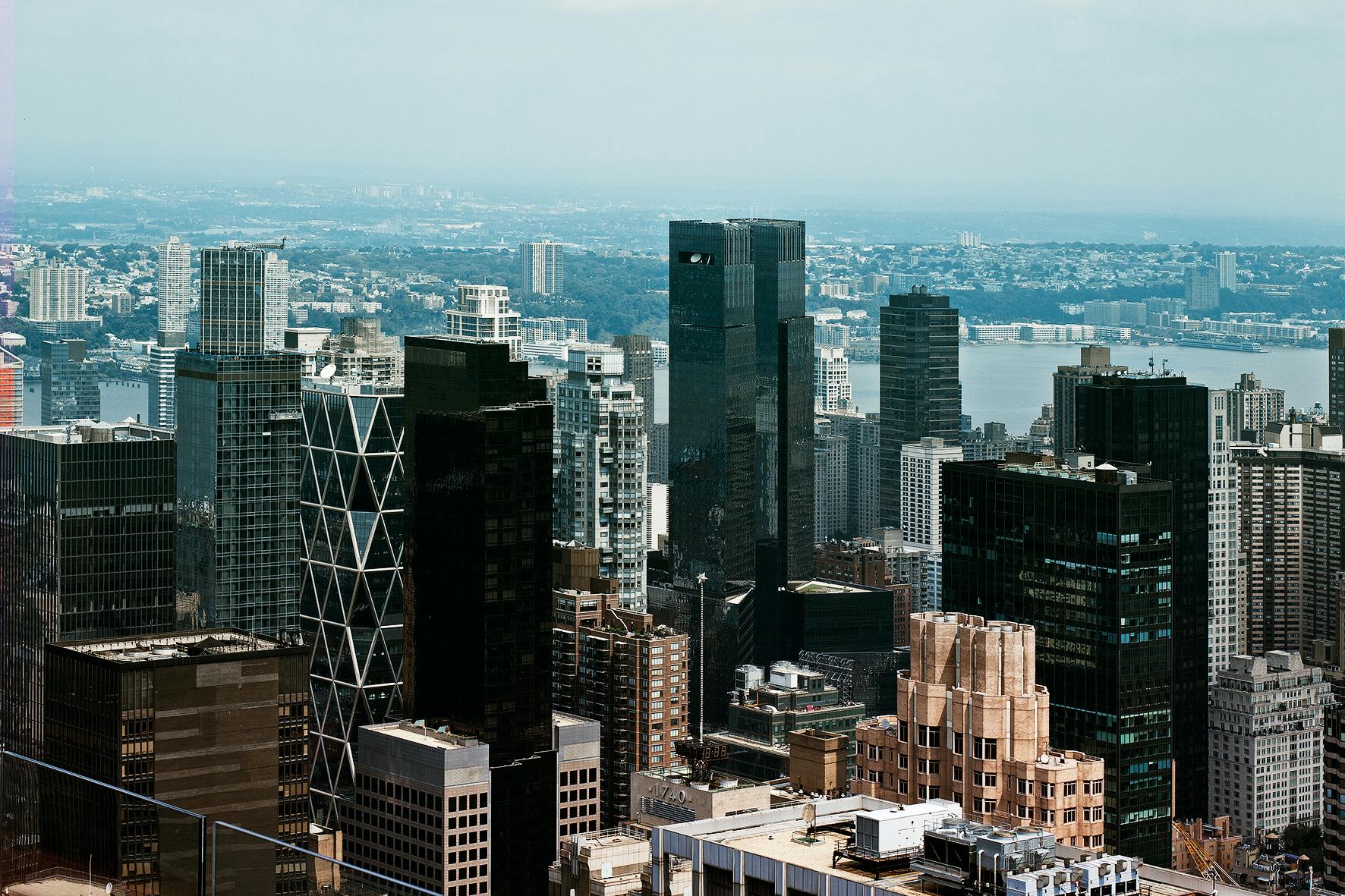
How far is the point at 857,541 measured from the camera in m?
24.0

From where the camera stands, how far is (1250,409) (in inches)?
806

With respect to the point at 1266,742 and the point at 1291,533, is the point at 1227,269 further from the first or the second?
the point at 1266,742

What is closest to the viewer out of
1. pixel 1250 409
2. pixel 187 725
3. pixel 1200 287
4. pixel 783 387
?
pixel 187 725

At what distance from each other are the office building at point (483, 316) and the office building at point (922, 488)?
5422 millimetres

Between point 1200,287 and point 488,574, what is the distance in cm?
835

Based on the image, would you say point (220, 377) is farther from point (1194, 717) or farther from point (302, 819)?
point (1194, 717)

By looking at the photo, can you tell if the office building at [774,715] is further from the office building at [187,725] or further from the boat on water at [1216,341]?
the boat on water at [1216,341]

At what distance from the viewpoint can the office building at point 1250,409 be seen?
65.6 feet

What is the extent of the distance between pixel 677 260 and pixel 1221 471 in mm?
7925

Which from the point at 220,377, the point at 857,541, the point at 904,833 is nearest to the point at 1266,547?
the point at 857,541

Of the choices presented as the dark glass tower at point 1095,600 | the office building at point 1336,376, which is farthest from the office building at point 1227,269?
the dark glass tower at point 1095,600

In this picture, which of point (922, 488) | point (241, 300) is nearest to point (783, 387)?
point (922, 488)

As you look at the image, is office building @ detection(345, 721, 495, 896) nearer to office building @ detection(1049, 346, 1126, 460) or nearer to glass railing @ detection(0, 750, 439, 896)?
office building @ detection(1049, 346, 1126, 460)

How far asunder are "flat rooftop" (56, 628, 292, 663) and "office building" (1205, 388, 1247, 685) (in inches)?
380
